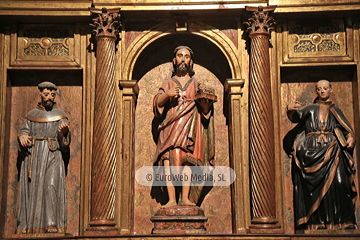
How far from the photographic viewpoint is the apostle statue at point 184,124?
36.3 feet

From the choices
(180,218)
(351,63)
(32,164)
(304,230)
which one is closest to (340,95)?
(351,63)

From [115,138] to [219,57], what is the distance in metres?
2.25

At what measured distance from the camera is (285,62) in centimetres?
1166

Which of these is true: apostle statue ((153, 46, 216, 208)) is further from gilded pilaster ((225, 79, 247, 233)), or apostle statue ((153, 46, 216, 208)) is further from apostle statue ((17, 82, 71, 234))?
apostle statue ((17, 82, 71, 234))

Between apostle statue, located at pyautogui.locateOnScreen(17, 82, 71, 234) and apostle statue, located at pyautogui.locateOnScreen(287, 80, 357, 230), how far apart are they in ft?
11.4

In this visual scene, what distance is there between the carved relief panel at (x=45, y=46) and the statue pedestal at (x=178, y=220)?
2800mm

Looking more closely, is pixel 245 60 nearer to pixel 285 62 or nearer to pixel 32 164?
pixel 285 62

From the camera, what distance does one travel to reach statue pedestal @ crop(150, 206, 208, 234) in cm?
1064

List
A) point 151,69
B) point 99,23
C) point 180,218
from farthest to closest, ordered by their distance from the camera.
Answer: point 151,69 < point 99,23 < point 180,218

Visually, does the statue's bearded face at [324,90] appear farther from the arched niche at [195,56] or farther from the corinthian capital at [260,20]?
the arched niche at [195,56]

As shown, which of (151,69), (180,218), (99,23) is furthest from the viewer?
(151,69)

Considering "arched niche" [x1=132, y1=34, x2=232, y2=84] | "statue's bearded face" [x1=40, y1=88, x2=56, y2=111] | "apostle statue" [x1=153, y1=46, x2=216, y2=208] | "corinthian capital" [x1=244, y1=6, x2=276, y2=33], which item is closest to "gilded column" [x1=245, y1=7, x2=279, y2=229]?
"corinthian capital" [x1=244, y1=6, x2=276, y2=33]

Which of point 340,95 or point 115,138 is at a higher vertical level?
point 340,95

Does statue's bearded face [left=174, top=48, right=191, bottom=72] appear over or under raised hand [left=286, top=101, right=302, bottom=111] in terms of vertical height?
over
